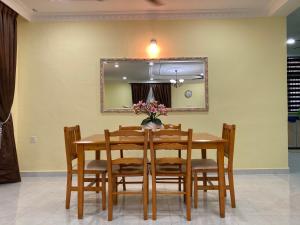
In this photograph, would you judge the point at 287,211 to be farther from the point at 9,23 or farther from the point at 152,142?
the point at 9,23

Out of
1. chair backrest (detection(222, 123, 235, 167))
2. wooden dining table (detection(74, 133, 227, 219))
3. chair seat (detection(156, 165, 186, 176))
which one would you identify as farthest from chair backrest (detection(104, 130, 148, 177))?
chair backrest (detection(222, 123, 235, 167))

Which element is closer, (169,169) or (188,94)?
(169,169)

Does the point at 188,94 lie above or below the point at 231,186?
above

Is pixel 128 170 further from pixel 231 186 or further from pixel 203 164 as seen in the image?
pixel 231 186

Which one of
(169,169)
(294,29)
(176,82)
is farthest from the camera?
(294,29)

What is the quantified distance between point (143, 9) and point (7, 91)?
244 cm

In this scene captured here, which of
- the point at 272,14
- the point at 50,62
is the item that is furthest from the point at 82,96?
the point at 272,14

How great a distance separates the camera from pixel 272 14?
4.79m

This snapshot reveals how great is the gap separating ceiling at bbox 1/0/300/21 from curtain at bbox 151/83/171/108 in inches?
44.8

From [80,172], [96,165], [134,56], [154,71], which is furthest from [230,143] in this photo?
[134,56]

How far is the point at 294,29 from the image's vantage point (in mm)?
6441

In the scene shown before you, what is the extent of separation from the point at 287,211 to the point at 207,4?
10.2 feet

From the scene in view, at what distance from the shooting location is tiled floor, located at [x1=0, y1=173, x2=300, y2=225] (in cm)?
286

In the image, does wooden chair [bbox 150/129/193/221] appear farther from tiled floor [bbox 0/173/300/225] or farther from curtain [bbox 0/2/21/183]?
curtain [bbox 0/2/21/183]
